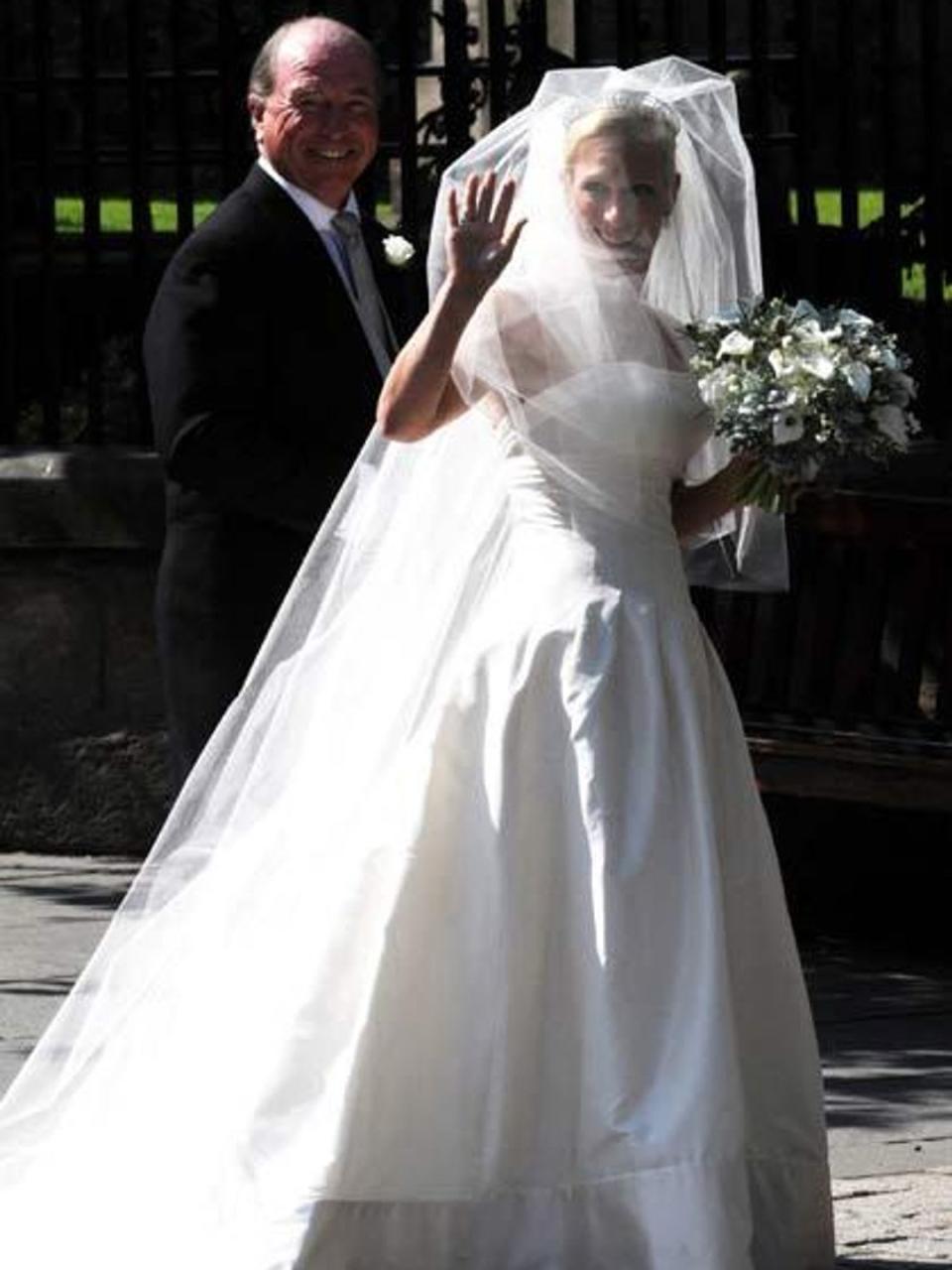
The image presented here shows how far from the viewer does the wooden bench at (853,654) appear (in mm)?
7695

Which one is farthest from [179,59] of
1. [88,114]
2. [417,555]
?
[417,555]

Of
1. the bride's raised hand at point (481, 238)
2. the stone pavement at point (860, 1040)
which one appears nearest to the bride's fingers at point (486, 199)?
the bride's raised hand at point (481, 238)

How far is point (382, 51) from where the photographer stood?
33.2 ft

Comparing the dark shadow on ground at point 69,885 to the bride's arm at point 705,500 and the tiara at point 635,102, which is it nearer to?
the bride's arm at point 705,500

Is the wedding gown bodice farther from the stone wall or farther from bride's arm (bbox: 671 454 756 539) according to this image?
the stone wall

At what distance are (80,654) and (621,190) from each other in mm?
3992

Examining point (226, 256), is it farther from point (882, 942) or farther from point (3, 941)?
point (882, 942)

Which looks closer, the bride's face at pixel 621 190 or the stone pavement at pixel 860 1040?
the bride's face at pixel 621 190

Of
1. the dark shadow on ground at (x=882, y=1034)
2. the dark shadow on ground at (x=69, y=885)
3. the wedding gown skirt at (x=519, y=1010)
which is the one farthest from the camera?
the dark shadow on ground at (x=69, y=885)

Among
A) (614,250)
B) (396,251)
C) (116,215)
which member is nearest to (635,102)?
(614,250)

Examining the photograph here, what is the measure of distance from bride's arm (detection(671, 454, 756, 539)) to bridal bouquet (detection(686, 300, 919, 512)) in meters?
0.05

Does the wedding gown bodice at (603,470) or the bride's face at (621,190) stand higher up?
the bride's face at (621,190)

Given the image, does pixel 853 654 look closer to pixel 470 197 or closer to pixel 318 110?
pixel 318 110

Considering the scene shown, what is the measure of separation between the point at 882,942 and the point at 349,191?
2945 millimetres
